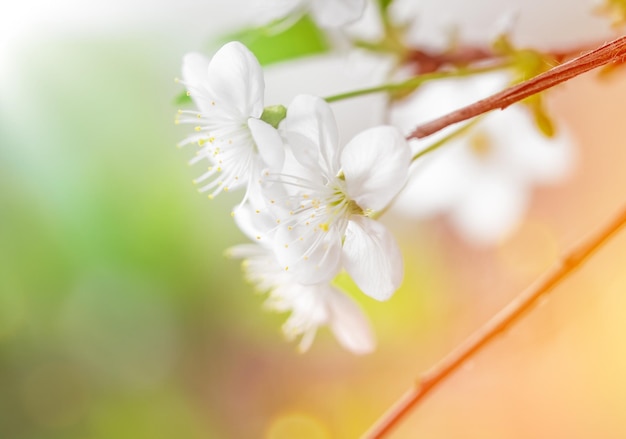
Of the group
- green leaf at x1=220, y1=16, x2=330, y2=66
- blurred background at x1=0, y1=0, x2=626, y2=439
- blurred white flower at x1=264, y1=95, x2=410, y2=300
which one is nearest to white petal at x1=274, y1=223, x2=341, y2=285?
blurred white flower at x1=264, y1=95, x2=410, y2=300

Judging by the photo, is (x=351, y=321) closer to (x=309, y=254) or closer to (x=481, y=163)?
(x=309, y=254)

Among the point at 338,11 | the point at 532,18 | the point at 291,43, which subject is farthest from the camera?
the point at 532,18

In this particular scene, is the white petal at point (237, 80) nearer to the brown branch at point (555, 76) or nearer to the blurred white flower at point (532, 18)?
the brown branch at point (555, 76)

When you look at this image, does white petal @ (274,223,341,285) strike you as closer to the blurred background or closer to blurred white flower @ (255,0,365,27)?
blurred white flower @ (255,0,365,27)

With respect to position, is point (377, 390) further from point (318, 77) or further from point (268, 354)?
point (318, 77)

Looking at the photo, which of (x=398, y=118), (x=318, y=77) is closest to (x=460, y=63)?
(x=398, y=118)

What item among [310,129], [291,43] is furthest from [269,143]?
A: [291,43]
